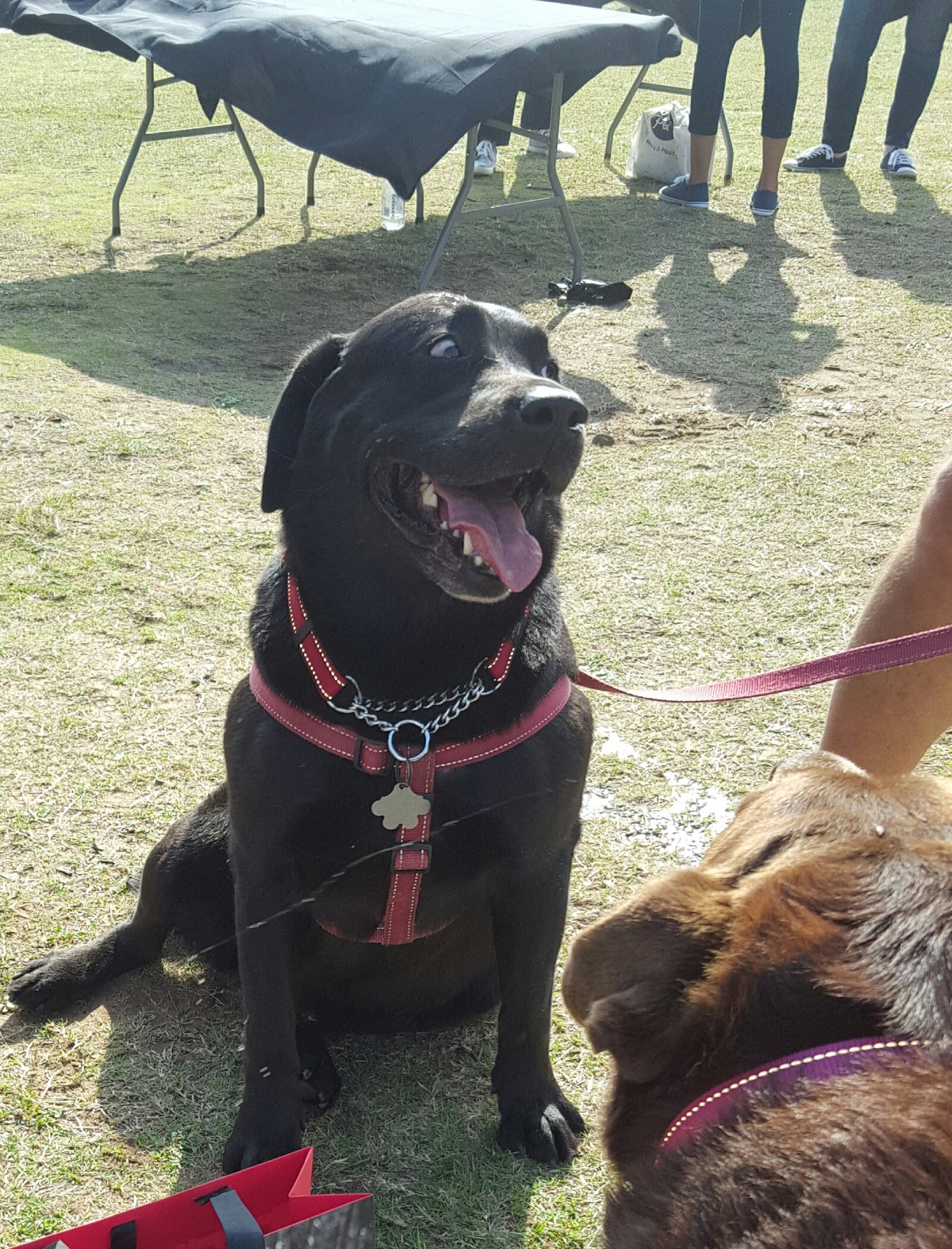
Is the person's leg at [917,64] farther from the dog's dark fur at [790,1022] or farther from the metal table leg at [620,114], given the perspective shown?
the dog's dark fur at [790,1022]

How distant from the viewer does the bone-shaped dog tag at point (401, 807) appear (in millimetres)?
1990

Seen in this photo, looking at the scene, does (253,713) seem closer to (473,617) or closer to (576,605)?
(473,617)

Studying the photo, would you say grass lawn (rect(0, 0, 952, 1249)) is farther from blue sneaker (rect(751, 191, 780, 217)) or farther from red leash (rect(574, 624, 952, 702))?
red leash (rect(574, 624, 952, 702))

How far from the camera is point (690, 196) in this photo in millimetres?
9016

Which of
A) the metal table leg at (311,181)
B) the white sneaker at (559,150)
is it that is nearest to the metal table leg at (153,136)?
the metal table leg at (311,181)

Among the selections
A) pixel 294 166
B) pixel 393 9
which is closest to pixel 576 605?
pixel 393 9

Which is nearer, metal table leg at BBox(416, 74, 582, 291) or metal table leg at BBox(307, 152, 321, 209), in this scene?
metal table leg at BBox(416, 74, 582, 291)

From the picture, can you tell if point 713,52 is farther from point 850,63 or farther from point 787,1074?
point 787,1074

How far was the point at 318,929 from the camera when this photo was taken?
2238 mm

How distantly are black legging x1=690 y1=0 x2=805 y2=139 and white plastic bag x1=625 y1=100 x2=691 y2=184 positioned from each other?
35.3 inches

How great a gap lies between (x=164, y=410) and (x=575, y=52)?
3.22 m

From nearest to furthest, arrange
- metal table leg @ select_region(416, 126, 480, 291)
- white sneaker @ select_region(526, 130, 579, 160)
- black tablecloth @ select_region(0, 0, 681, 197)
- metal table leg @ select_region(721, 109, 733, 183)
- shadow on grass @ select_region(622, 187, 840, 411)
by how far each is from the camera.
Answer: black tablecloth @ select_region(0, 0, 681, 197), shadow on grass @ select_region(622, 187, 840, 411), metal table leg @ select_region(416, 126, 480, 291), metal table leg @ select_region(721, 109, 733, 183), white sneaker @ select_region(526, 130, 579, 160)

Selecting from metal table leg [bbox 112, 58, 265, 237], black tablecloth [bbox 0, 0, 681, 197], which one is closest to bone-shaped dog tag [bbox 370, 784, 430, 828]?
black tablecloth [bbox 0, 0, 681, 197]

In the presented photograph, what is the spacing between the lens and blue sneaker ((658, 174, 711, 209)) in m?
8.98
